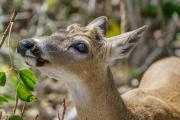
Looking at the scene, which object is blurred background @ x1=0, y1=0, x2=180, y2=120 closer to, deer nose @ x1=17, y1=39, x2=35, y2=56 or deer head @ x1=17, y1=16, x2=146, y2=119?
deer head @ x1=17, y1=16, x2=146, y2=119

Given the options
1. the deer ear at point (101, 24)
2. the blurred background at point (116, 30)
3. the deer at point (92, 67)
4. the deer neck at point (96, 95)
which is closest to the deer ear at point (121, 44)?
the deer at point (92, 67)

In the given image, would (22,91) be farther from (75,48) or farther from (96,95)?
(96,95)

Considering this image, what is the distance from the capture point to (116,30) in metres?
9.12

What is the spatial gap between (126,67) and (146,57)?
307 mm

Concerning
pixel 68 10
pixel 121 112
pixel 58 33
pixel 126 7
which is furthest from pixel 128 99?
pixel 68 10

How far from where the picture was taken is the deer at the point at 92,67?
4.99 meters

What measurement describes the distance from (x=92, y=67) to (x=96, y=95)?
0.88ft

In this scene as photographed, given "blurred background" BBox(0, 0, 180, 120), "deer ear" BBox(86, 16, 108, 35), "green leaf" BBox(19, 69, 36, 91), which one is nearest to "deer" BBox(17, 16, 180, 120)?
"deer ear" BBox(86, 16, 108, 35)

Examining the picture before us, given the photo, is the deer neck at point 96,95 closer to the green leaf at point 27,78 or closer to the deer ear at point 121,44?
the deer ear at point 121,44

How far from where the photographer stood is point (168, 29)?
903 centimetres

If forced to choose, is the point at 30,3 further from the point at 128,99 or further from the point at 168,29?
the point at 128,99

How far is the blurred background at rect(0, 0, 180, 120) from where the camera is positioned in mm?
8344

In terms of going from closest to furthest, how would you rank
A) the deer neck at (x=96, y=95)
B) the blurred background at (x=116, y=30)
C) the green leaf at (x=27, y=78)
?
the green leaf at (x=27, y=78) → the deer neck at (x=96, y=95) → the blurred background at (x=116, y=30)

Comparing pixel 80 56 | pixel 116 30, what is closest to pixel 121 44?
pixel 80 56
